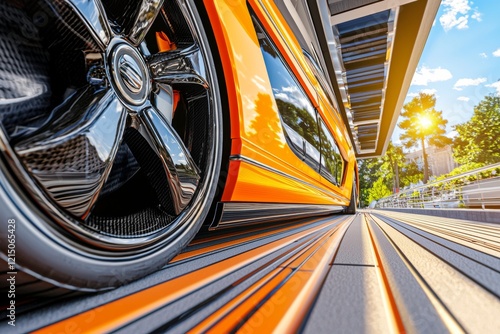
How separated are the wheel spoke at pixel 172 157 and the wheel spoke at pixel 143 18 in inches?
6.5

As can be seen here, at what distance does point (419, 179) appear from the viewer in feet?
102

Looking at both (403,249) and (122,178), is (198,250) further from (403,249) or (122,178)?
(403,249)

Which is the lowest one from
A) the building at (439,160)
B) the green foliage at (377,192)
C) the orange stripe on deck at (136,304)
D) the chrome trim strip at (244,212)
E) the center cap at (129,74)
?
the orange stripe on deck at (136,304)

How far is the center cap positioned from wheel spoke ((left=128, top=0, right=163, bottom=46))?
0.03 metres

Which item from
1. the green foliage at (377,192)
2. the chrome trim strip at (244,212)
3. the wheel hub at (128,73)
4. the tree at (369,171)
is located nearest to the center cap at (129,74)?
the wheel hub at (128,73)

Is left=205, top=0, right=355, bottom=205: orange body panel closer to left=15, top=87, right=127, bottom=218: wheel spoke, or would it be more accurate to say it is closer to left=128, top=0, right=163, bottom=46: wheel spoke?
left=128, top=0, right=163, bottom=46: wheel spoke

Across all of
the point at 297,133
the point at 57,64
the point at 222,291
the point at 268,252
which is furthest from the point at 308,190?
the point at 57,64

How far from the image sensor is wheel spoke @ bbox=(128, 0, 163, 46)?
604 mm

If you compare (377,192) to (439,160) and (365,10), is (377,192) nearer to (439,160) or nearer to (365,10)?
(439,160)

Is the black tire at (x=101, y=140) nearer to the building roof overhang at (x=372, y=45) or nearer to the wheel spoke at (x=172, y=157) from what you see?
the wheel spoke at (x=172, y=157)

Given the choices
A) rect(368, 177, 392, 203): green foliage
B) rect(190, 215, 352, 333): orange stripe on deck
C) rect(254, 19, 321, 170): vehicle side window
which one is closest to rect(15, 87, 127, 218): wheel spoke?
rect(190, 215, 352, 333): orange stripe on deck

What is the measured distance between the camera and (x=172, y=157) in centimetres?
64

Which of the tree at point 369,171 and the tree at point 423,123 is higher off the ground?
the tree at point 423,123

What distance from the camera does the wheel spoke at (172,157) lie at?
61 centimetres
